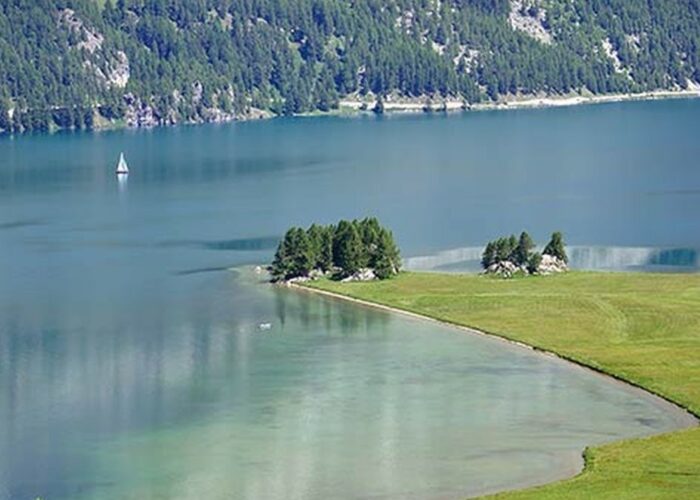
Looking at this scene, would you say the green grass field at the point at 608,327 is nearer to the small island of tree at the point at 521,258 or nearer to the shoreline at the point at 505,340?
the shoreline at the point at 505,340

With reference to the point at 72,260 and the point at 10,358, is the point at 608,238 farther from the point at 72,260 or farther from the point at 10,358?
the point at 10,358

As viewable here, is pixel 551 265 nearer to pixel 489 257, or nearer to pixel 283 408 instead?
pixel 489 257

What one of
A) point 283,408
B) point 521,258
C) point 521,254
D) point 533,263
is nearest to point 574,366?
point 283,408

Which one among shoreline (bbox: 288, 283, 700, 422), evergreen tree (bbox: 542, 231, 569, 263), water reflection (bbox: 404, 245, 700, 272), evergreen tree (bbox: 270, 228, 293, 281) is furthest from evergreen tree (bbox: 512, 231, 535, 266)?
evergreen tree (bbox: 270, 228, 293, 281)

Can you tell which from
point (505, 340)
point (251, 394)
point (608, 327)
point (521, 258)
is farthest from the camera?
point (521, 258)

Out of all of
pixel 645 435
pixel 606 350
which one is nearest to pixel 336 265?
pixel 606 350

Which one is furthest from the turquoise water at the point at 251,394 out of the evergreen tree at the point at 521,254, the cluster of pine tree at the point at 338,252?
the evergreen tree at the point at 521,254

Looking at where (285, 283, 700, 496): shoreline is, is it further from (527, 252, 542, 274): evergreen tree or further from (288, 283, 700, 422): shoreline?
(527, 252, 542, 274): evergreen tree
